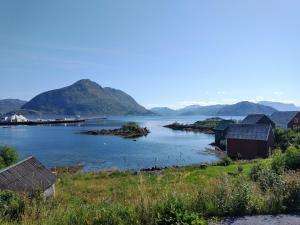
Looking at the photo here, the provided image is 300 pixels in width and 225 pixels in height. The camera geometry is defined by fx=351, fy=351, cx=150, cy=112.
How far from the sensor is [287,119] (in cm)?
8694

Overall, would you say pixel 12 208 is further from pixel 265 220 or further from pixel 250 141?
pixel 250 141

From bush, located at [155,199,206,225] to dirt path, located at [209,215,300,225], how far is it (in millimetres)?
1007

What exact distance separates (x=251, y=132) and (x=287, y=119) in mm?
39826

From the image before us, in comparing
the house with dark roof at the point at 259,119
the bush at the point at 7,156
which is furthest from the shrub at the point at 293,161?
the house with dark roof at the point at 259,119

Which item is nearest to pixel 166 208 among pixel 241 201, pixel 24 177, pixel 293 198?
pixel 241 201

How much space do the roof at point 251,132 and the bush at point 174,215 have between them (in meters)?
45.1

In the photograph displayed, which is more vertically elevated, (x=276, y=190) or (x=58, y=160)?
(x=276, y=190)

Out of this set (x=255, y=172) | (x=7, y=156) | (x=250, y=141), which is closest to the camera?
(x=255, y=172)

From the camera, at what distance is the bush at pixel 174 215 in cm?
710

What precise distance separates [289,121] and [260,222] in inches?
3195

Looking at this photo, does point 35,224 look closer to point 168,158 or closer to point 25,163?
point 25,163

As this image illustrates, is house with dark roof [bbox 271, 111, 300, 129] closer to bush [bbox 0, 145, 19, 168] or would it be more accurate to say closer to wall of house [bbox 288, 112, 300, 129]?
wall of house [bbox 288, 112, 300, 129]

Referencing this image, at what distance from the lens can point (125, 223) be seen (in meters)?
7.31

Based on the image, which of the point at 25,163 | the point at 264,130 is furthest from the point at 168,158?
the point at 25,163
